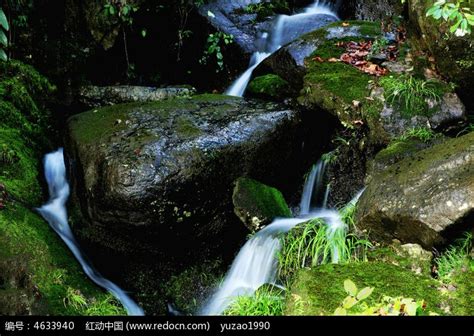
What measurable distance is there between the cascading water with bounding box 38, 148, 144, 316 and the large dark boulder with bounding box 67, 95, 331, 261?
0.32 meters

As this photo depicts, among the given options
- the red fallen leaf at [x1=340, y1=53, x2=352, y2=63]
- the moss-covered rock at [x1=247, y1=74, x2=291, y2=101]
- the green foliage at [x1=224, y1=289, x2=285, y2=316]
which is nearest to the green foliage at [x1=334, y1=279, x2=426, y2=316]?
the green foliage at [x1=224, y1=289, x2=285, y2=316]

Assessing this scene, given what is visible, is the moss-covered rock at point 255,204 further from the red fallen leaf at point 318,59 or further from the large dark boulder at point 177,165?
the red fallen leaf at point 318,59

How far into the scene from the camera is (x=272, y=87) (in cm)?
790

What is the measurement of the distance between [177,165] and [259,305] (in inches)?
82.9

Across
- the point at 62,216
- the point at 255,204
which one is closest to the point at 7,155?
the point at 62,216

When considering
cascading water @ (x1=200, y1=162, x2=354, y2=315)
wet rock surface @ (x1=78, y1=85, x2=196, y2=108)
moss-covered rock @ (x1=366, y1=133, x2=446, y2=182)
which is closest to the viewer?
cascading water @ (x1=200, y1=162, x2=354, y2=315)

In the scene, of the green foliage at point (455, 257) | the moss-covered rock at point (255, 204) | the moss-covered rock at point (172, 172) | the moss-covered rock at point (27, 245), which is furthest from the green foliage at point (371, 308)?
the moss-covered rock at point (27, 245)

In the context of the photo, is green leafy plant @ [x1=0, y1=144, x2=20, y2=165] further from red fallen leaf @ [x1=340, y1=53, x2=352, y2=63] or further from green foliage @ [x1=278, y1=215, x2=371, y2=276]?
red fallen leaf @ [x1=340, y1=53, x2=352, y2=63]

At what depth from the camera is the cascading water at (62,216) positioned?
19.4 ft

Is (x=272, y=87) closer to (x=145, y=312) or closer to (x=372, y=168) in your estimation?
(x=372, y=168)

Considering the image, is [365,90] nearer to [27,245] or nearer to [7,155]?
[27,245]

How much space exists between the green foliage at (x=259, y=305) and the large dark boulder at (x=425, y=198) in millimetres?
1187

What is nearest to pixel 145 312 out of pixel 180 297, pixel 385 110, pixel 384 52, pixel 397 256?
pixel 180 297

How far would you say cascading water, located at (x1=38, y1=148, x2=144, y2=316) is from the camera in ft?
19.4
